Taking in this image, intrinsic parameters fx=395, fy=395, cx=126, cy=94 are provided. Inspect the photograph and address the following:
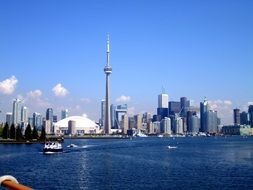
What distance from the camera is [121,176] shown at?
53656 millimetres

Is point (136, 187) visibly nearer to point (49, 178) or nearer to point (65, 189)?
point (65, 189)

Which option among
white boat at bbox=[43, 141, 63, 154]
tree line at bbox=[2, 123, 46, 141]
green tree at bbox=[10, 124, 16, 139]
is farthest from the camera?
green tree at bbox=[10, 124, 16, 139]

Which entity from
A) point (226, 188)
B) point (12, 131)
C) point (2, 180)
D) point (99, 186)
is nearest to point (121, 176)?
point (99, 186)

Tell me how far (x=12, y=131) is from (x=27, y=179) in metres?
149

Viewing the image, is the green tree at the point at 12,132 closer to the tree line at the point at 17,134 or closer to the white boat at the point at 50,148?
the tree line at the point at 17,134

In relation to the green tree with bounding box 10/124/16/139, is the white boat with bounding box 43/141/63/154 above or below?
below

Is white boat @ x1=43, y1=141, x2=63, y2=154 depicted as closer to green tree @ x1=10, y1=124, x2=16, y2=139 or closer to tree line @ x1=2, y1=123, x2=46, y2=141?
tree line @ x1=2, y1=123, x2=46, y2=141

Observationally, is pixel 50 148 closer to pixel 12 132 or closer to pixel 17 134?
pixel 17 134

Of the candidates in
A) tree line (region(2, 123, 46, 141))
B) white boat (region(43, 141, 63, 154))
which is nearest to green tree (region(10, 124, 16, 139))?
tree line (region(2, 123, 46, 141))

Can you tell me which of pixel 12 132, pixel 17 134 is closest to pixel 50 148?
pixel 17 134

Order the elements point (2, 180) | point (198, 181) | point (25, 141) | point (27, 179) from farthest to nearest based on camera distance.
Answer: point (25, 141) → point (27, 179) → point (198, 181) → point (2, 180)

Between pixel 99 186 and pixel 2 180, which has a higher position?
pixel 2 180

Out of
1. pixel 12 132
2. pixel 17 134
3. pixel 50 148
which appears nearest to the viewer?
A: pixel 50 148

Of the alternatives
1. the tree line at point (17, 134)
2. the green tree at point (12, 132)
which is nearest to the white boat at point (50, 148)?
the tree line at point (17, 134)
